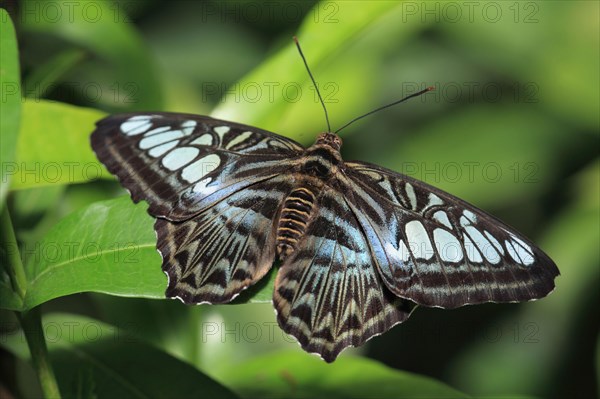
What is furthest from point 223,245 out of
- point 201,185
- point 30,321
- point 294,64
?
point 30,321

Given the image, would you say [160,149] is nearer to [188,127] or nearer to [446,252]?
[188,127]

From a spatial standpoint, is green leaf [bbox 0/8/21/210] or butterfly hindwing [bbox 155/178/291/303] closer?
green leaf [bbox 0/8/21/210]

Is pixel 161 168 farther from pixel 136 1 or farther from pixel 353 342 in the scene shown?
pixel 136 1

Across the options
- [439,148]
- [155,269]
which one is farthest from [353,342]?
[439,148]

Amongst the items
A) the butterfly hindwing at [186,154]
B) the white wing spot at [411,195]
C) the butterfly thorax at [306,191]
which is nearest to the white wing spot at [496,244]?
the white wing spot at [411,195]

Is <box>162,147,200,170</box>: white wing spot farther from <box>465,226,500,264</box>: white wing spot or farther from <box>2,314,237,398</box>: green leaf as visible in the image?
<box>465,226,500,264</box>: white wing spot

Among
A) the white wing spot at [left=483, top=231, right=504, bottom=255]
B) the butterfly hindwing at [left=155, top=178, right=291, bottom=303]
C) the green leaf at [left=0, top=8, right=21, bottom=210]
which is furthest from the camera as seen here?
the white wing spot at [left=483, top=231, right=504, bottom=255]

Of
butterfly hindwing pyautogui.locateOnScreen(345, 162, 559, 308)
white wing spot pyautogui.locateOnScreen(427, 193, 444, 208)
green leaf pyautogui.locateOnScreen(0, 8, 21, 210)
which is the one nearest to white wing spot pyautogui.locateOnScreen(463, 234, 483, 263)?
butterfly hindwing pyautogui.locateOnScreen(345, 162, 559, 308)
